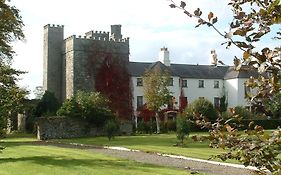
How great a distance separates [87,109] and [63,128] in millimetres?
2635

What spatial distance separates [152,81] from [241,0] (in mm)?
45293

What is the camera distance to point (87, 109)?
4112 centimetres

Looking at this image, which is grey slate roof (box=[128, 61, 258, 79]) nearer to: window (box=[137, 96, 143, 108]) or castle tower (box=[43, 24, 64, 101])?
window (box=[137, 96, 143, 108])

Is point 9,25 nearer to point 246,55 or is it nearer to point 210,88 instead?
point 246,55

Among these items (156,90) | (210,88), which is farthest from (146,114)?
(210,88)

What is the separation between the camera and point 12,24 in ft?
78.5

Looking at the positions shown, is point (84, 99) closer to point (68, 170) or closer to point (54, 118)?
point (54, 118)

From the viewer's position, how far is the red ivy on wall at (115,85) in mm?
50312

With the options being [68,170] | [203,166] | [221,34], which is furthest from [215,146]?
[203,166]

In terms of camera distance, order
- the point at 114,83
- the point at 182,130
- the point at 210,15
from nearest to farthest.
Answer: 1. the point at 210,15
2. the point at 182,130
3. the point at 114,83

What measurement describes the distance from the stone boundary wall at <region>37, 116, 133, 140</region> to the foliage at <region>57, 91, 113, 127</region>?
0.59 m

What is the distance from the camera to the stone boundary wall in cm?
3981

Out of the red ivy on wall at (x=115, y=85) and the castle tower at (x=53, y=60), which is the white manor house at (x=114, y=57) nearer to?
the castle tower at (x=53, y=60)

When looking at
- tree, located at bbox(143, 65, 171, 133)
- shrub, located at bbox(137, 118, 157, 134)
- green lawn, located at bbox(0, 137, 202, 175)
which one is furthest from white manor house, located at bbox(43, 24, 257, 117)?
green lawn, located at bbox(0, 137, 202, 175)
